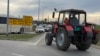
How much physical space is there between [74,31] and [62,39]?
38.3 inches

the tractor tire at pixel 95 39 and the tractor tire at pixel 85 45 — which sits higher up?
the tractor tire at pixel 95 39

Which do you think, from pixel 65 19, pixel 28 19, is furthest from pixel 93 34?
pixel 28 19

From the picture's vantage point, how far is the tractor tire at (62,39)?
66.5ft

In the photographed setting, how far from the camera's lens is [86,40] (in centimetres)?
2105

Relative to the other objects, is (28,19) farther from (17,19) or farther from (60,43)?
(60,43)

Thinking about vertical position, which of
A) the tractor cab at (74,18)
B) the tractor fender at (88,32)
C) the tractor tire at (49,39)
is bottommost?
the tractor tire at (49,39)

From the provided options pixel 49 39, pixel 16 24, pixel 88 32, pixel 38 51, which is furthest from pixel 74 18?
pixel 16 24

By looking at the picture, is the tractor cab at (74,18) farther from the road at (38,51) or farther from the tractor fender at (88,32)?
the road at (38,51)

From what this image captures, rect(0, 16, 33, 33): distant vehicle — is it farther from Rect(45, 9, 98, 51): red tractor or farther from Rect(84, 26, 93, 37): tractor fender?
Rect(84, 26, 93, 37): tractor fender

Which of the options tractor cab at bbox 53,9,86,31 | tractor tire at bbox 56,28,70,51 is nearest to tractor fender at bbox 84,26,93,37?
tractor cab at bbox 53,9,86,31

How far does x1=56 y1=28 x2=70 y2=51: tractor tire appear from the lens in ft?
66.5

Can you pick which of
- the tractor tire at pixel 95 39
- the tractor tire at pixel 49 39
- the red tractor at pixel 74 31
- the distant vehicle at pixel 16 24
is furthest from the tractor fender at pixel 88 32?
the distant vehicle at pixel 16 24

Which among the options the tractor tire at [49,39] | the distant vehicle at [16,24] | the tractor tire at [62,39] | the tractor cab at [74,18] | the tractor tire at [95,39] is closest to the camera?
the tractor tire at [62,39]

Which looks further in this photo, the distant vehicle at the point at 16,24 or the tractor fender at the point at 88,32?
the distant vehicle at the point at 16,24
